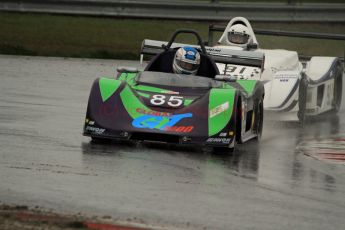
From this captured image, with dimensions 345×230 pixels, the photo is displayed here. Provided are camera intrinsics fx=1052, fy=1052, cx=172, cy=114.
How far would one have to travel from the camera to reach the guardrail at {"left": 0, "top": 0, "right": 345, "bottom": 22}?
2431cm

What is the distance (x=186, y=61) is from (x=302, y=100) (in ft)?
10.1

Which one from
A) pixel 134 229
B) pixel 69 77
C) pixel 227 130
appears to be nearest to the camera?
pixel 134 229

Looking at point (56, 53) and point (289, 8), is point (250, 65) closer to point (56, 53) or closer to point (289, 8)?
point (56, 53)

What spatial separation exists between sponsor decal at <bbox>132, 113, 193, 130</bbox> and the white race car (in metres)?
3.86

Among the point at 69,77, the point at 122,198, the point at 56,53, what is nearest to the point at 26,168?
the point at 122,198

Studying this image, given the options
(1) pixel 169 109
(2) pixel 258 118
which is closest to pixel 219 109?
(1) pixel 169 109

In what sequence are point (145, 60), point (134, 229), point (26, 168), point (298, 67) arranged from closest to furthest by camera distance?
point (134, 229)
point (26, 168)
point (298, 67)
point (145, 60)

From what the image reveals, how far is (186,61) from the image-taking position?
1255 cm

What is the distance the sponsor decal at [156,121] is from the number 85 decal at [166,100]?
23 centimetres

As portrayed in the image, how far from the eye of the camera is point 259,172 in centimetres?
1012

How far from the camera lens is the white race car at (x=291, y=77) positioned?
14818mm

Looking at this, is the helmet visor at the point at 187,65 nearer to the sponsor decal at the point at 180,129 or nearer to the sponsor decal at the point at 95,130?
the sponsor decal at the point at 180,129

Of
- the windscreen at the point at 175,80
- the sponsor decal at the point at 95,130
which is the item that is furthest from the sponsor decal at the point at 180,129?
the windscreen at the point at 175,80

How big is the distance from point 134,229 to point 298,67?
34.0 ft
